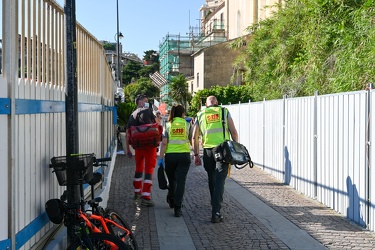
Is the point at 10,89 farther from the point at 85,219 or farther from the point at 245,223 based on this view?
the point at 245,223

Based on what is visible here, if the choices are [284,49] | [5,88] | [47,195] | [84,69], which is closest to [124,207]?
[84,69]

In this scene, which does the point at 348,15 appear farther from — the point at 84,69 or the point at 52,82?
the point at 52,82

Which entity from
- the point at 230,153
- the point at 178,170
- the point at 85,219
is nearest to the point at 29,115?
the point at 85,219

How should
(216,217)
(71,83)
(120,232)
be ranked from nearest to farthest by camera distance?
1. (71,83)
2. (120,232)
3. (216,217)

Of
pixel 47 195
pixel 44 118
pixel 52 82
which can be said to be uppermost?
pixel 52 82

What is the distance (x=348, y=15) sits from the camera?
15.1 meters

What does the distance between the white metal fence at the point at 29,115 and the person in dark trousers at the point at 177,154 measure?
2909mm

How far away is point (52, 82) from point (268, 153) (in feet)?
31.4

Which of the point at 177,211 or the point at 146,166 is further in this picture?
the point at 146,166

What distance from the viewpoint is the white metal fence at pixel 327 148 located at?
7.91 metres

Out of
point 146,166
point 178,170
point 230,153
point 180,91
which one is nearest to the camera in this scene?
point 230,153

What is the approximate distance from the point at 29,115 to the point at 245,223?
4437 mm

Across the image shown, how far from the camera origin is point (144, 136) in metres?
9.70

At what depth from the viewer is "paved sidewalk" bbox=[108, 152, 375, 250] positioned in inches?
281
